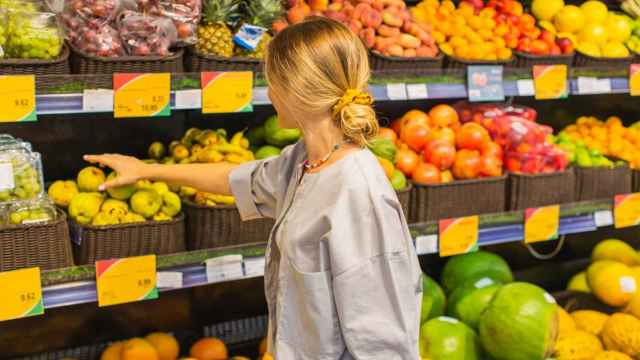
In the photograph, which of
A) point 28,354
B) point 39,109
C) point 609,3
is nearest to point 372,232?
Answer: point 39,109

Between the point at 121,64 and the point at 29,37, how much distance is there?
0.22 m

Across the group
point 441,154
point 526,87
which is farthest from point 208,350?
point 526,87

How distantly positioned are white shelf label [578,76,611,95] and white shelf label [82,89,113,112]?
1.60m

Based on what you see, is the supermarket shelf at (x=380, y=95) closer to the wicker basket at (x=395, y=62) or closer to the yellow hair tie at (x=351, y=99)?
the wicker basket at (x=395, y=62)

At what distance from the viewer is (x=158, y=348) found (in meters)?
2.10

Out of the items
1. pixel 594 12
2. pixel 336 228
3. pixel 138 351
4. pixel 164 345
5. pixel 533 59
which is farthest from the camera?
pixel 594 12

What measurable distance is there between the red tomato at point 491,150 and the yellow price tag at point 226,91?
0.82 m

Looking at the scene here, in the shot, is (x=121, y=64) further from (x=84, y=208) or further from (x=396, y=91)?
(x=396, y=91)

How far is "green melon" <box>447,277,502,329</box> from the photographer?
2225mm

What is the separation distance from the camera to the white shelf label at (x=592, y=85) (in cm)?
256

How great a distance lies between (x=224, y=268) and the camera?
6.26ft

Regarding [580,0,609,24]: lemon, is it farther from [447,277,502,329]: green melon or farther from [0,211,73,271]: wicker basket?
[0,211,73,271]: wicker basket

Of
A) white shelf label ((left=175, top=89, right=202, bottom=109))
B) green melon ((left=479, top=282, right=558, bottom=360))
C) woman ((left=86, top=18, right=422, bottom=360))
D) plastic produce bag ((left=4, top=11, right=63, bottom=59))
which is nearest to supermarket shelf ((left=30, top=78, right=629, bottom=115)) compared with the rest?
white shelf label ((left=175, top=89, right=202, bottom=109))

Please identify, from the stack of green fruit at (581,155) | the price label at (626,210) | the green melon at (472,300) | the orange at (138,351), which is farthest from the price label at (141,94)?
the price label at (626,210)
